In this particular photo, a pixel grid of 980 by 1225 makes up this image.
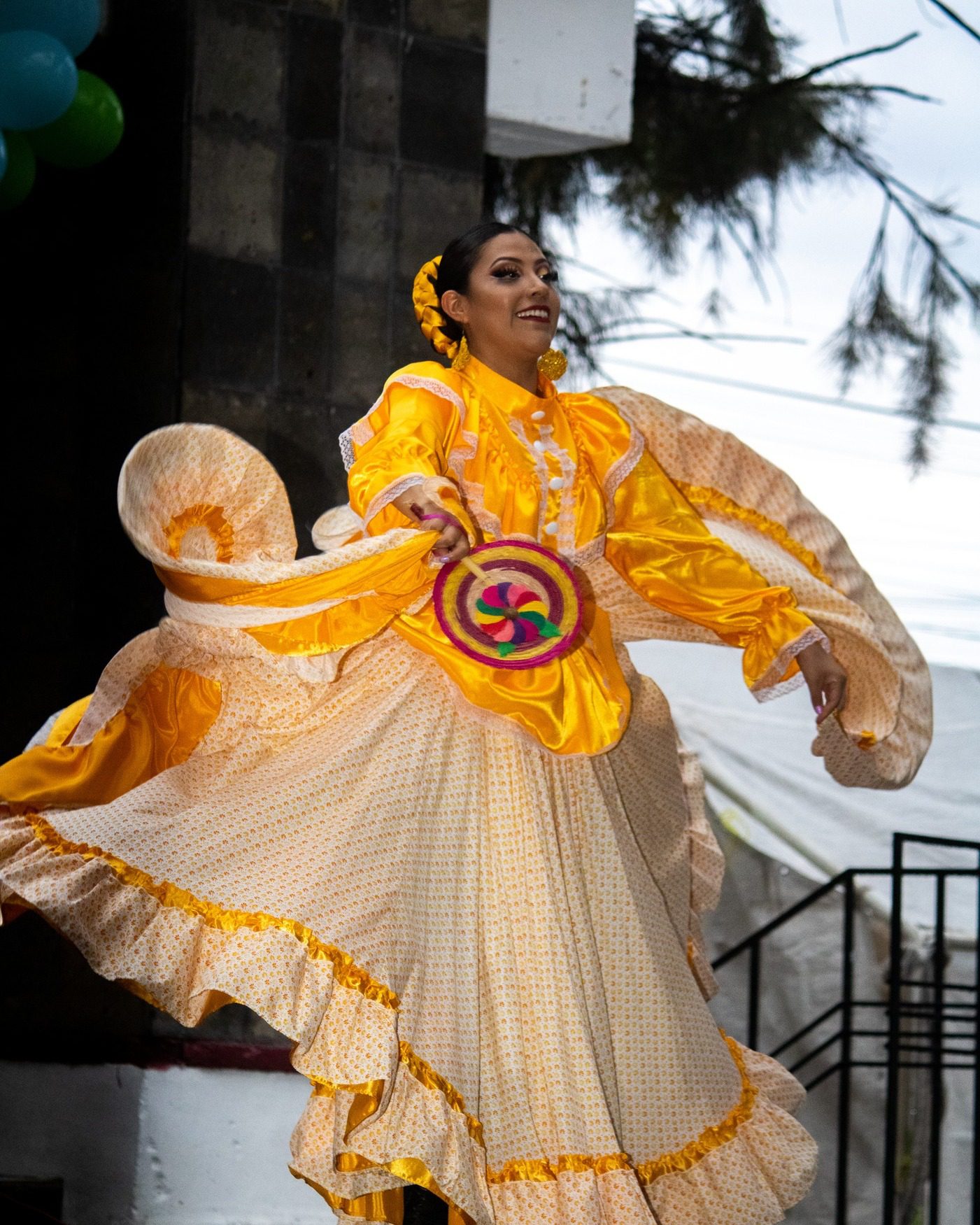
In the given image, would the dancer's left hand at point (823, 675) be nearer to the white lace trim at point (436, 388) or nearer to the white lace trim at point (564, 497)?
the white lace trim at point (564, 497)

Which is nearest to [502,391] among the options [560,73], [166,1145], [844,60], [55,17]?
[55,17]

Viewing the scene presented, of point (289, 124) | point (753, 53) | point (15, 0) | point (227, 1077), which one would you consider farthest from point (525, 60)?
point (227, 1077)

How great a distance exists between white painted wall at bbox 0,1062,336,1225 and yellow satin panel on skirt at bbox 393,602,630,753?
63.1 inches

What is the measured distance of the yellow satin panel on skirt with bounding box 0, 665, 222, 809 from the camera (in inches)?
119

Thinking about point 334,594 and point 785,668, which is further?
point 785,668

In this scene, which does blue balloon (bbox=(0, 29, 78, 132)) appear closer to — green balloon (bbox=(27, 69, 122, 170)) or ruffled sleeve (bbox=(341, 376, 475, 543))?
green balloon (bbox=(27, 69, 122, 170))

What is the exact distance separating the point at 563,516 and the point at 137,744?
2.99ft

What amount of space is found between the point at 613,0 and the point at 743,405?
105 inches

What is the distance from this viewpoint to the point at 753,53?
24.0ft

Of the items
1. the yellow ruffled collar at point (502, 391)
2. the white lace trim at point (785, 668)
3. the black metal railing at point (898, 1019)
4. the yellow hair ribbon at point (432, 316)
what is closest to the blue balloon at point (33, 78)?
the yellow hair ribbon at point (432, 316)

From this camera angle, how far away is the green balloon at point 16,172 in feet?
13.1

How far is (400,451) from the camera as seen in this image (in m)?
2.90

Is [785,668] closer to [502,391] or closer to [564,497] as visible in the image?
[564,497]

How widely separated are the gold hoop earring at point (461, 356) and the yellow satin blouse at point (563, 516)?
19mm
